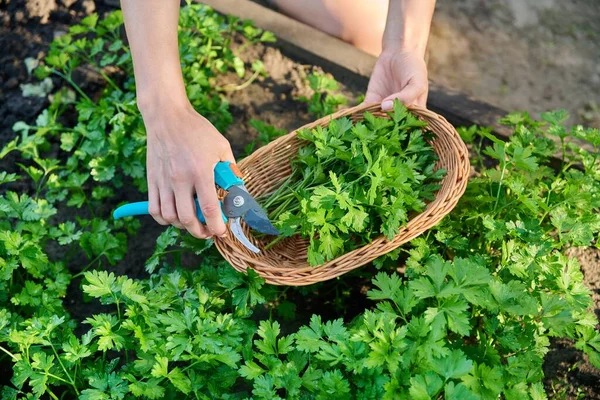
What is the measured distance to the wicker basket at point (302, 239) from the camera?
200 centimetres

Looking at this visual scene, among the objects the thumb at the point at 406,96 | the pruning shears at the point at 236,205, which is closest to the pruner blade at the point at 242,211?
the pruning shears at the point at 236,205

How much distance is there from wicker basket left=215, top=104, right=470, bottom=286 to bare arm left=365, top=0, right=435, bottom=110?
15 cm

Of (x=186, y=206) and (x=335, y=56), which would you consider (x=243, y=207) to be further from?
(x=335, y=56)

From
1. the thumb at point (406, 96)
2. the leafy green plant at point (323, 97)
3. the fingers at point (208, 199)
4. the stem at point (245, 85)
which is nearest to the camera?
the fingers at point (208, 199)

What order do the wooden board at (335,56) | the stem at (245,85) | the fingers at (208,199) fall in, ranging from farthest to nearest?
Answer: the stem at (245,85) < the wooden board at (335,56) < the fingers at (208,199)

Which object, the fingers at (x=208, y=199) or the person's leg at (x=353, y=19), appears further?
the person's leg at (x=353, y=19)

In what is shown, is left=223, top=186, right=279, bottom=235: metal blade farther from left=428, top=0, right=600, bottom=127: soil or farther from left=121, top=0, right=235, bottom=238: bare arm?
left=428, top=0, right=600, bottom=127: soil

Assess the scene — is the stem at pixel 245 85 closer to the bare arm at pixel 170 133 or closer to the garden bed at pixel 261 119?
the garden bed at pixel 261 119

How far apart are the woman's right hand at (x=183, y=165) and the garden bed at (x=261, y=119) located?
70cm

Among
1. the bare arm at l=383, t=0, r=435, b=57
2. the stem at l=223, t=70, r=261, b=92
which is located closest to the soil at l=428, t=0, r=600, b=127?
the bare arm at l=383, t=0, r=435, b=57

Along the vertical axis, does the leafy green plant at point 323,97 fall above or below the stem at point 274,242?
above

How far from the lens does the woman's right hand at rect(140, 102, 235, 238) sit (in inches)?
72.6

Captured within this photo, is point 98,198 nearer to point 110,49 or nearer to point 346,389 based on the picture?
point 110,49

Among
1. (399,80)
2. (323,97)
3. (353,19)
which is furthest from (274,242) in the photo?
(353,19)
